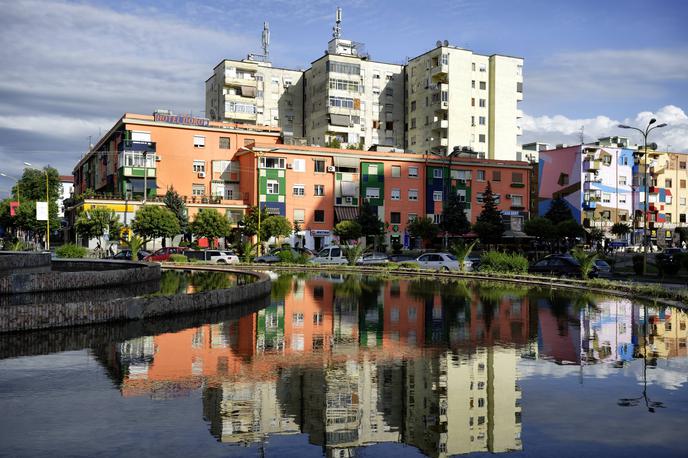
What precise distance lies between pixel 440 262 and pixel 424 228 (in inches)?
1144

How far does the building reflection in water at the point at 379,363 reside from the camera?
7.99 m

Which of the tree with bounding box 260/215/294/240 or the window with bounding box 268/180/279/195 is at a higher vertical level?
the window with bounding box 268/180/279/195

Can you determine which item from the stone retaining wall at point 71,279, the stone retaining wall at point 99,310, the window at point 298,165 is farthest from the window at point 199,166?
the stone retaining wall at point 99,310

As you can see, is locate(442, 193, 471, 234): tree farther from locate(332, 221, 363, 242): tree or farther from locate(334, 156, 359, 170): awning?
locate(334, 156, 359, 170): awning

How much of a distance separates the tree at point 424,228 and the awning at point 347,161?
363 inches

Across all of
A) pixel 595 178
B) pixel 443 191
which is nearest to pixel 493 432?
pixel 443 191

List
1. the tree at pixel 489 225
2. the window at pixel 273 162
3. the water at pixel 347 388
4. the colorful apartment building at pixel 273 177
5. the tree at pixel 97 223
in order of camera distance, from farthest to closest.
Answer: the window at pixel 273 162 → the colorful apartment building at pixel 273 177 → the tree at pixel 489 225 → the tree at pixel 97 223 → the water at pixel 347 388

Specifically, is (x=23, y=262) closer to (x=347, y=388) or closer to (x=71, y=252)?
(x=71, y=252)

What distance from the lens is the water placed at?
24.3 ft

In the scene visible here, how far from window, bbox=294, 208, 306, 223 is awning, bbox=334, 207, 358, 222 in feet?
12.2

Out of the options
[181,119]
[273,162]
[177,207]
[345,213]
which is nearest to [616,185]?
[345,213]

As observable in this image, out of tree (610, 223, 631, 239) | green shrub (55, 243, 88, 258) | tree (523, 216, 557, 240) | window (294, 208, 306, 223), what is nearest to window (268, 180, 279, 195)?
window (294, 208, 306, 223)

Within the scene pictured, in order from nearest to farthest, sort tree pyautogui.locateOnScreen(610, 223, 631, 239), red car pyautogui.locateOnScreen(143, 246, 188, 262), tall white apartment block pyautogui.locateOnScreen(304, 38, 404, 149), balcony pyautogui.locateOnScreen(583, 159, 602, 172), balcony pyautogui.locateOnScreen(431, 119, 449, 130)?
red car pyautogui.locateOnScreen(143, 246, 188, 262) → tall white apartment block pyautogui.locateOnScreen(304, 38, 404, 149) → balcony pyautogui.locateOnScreen(431, 119, 449, 130) → tree pyautogui.locateOnScreen(610, 223, 631, 239) → balcony pyautogui.locateOnScreen(583, 159, 602, 172)

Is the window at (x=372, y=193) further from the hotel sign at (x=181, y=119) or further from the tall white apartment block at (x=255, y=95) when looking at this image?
the tall white apartment block at (x=255, y=95)
